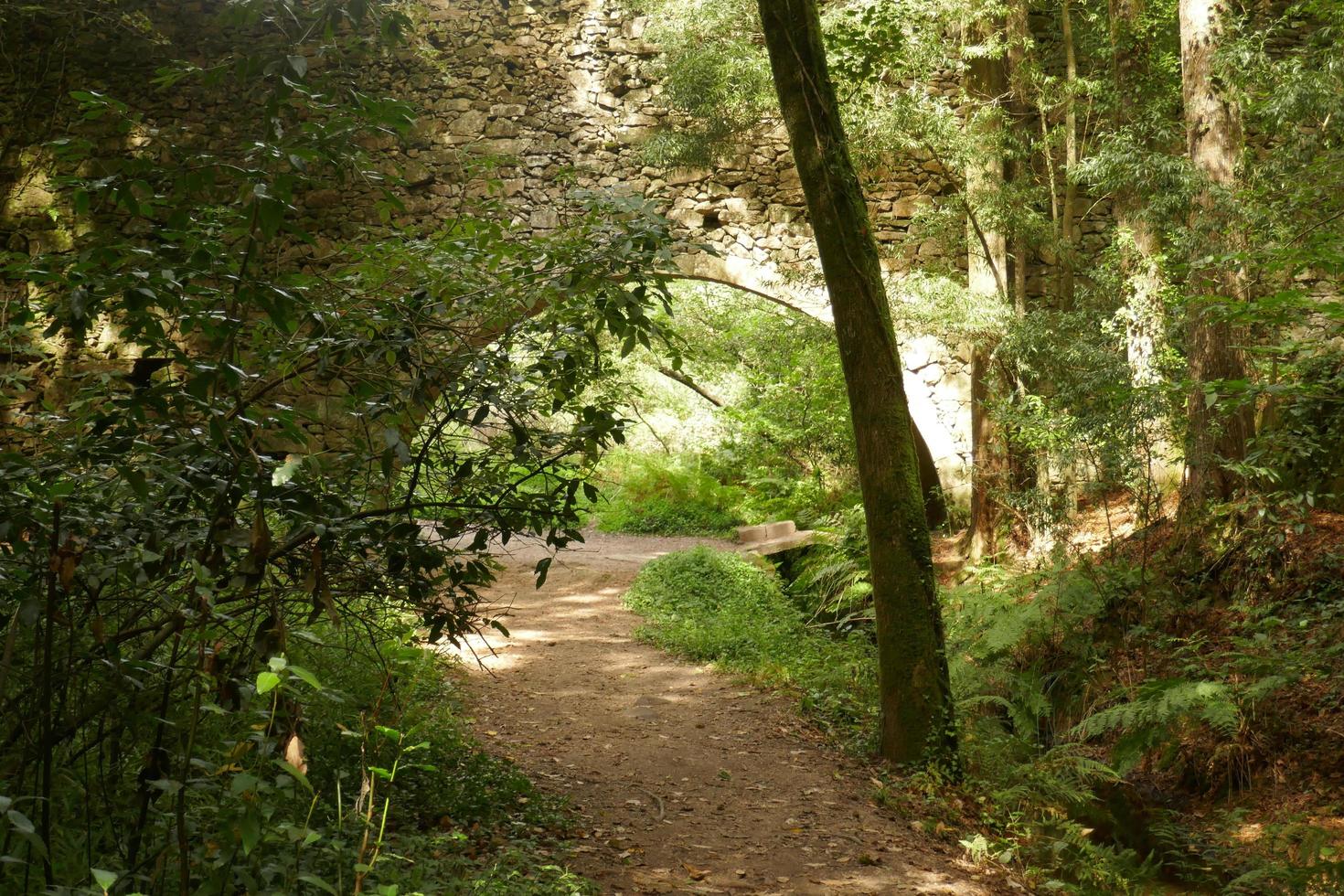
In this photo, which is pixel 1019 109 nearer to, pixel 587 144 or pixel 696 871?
pixel 587 144

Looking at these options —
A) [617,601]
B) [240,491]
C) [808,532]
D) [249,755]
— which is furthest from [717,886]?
[808,532]

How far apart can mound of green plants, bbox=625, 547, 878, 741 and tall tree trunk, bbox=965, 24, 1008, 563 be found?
6.82 feet

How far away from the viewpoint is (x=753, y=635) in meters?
7.71

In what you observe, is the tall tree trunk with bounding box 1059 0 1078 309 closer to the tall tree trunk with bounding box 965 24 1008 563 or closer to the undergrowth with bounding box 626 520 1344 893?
the tall tree trunk with bounding box 965 24 1008 563

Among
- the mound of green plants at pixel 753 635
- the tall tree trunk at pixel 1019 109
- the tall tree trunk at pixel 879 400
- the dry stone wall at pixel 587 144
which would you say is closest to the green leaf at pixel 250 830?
the tall tree trunk at pixel 879 400

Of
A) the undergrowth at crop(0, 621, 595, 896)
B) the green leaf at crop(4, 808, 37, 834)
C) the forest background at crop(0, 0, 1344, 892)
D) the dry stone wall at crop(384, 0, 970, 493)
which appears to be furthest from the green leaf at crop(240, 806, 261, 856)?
the dry stone wall at crop(384, 0, 970, 493)

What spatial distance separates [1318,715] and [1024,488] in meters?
4.14

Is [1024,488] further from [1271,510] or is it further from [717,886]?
[717,886]

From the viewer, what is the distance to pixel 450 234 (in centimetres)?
351

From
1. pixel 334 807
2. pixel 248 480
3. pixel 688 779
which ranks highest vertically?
pixel 248 480

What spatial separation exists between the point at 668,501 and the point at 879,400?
10.0 m

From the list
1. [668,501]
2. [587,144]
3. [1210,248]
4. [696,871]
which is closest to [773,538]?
[668,501]

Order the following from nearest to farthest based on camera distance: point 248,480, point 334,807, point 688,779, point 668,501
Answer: point 248,480
point 334,807
point 688,779
point 668,501

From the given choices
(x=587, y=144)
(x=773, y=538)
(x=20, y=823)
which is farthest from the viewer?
(x=773, y=538)
